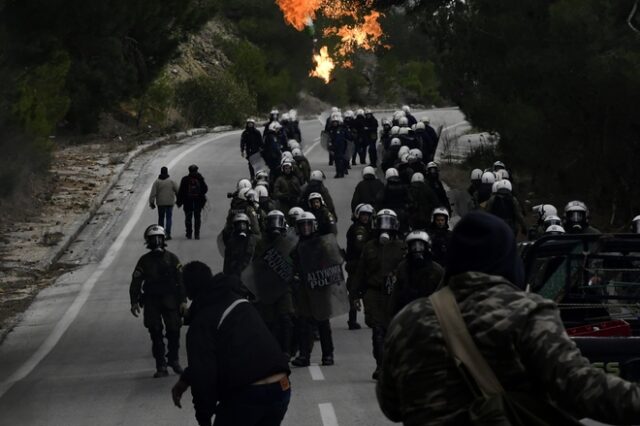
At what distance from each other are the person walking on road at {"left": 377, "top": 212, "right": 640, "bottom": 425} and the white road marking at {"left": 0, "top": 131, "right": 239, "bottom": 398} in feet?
37.4

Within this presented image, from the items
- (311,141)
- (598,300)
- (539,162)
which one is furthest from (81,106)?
(598,300)

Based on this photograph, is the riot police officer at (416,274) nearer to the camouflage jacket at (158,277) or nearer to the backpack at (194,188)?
the camouflage jacket at (158,277)

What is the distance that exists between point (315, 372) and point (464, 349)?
11.4 m

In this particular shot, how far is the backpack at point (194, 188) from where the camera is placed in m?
28.0

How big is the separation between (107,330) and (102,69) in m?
27.1

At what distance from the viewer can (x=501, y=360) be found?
4059mm

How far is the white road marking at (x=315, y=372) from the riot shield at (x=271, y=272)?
84 centimetres

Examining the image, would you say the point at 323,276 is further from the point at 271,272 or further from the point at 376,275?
the point at 376,275

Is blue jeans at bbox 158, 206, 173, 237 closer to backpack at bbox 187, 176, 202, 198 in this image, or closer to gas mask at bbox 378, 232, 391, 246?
backpack at bbox 187, 176, 202, 198

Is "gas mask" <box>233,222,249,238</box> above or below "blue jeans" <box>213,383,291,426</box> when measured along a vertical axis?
below

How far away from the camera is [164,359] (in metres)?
15.7

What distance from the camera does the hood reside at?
420 cm

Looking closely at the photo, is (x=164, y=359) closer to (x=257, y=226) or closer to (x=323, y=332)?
(x=323, y=332)

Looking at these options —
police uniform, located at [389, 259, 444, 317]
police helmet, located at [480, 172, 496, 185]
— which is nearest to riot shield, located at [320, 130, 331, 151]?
police helmet, located at [480, 172, 496, 185]
